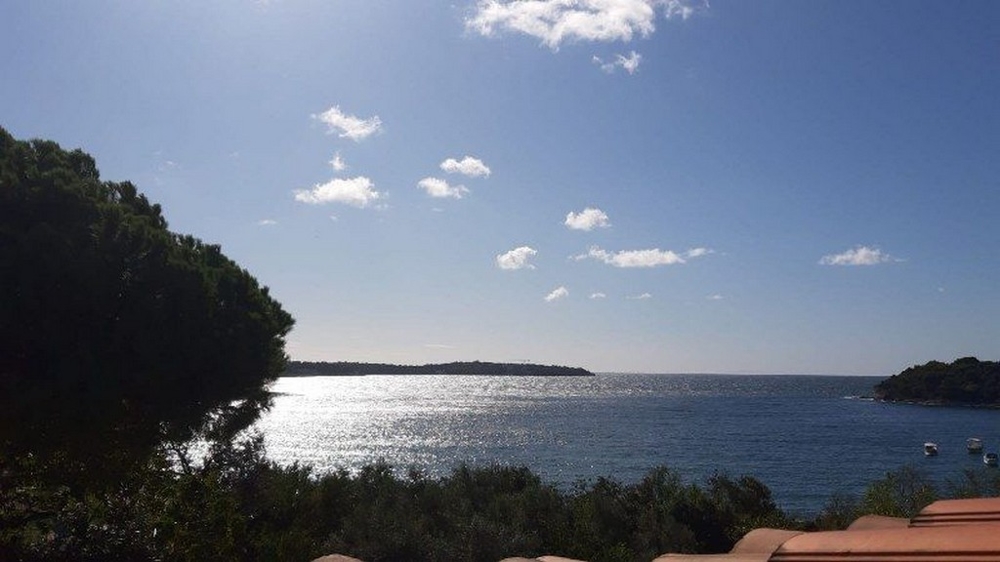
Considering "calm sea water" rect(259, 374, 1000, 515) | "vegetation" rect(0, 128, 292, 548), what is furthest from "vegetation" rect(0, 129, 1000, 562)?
"calm sea water" rect(259, 374, 1000, 515)

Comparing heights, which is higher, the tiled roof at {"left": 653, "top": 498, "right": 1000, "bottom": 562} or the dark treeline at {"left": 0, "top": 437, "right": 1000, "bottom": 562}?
the tiled roof at {"left": 653, "top": 498, "right": 1000, "bottom": 562}

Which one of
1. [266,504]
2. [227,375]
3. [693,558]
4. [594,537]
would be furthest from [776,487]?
[693,558]

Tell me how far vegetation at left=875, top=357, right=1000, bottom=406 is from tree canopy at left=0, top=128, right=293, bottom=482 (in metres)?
174

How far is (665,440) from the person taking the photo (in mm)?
86438

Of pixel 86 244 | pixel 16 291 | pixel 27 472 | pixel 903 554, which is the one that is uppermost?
pixel 86 244

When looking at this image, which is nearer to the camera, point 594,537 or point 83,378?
point 83,378

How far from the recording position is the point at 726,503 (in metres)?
26.9

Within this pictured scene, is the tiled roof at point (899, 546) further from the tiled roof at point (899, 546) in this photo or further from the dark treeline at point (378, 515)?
the dark treeline at point (378, 515)

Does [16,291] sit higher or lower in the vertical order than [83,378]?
higher

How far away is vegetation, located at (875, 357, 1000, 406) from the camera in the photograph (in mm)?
159375

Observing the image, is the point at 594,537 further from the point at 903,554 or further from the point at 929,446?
the point at 929,446

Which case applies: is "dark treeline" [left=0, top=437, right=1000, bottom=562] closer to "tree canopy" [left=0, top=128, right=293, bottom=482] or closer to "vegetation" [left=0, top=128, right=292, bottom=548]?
"vegetation" [left=0, top=128, right=292, bottom=548]

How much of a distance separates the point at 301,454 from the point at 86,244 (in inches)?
3263

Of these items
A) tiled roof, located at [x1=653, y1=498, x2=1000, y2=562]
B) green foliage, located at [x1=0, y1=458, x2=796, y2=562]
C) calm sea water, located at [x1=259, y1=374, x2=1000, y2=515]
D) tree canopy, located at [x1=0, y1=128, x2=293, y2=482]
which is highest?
tree canopy, located at [x1=0, y1=128, x2=293, y2=482]
